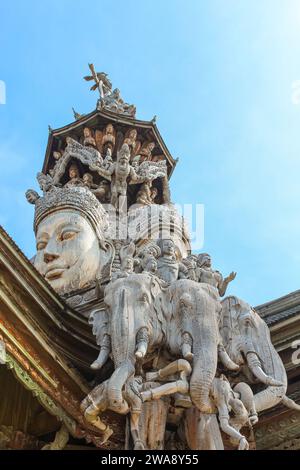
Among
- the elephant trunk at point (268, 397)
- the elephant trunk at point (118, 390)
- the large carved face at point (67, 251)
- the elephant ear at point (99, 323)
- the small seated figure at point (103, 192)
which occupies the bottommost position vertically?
the elephant trunk at point (118, 390)

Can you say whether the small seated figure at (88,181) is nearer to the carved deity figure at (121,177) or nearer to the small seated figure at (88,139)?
the carved deity figure at (121,177)

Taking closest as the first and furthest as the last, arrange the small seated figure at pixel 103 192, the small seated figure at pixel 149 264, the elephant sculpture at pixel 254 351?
the elephant sculpture at pixel 254 351 < the small seated figure at pixel 149 264 < the small seated figure at pixel 103 192

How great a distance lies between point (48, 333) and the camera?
8.00 metres

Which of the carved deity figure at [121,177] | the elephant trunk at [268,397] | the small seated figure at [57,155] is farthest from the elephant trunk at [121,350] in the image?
the small seated figure at [57,155]

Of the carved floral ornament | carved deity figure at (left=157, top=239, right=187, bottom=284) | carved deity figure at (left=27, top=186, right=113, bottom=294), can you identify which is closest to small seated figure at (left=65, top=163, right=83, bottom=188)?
carved deity figure at (left=27, top=186, right=113, bottom=294)

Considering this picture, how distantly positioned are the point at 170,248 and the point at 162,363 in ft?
6.92

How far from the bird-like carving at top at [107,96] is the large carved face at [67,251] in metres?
6.34

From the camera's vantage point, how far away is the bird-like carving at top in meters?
18.5

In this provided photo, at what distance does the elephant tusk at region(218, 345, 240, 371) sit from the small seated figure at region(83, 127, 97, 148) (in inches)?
405

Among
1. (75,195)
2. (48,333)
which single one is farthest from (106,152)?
(48,333)

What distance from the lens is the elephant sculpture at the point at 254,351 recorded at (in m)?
7.56
